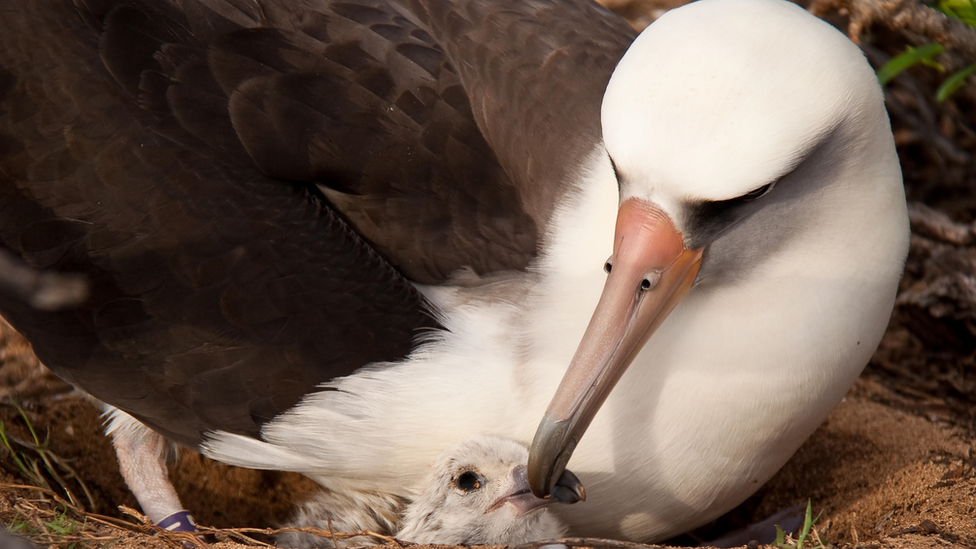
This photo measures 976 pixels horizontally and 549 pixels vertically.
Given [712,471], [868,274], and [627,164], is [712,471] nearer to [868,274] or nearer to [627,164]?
[868,274]

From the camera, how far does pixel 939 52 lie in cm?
504

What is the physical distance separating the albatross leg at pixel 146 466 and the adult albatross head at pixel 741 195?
1750 mm

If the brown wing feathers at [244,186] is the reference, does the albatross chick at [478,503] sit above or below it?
below

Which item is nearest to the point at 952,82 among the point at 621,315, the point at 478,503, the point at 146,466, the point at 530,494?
the point at 621,315

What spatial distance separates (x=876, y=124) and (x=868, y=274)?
0.48 meters

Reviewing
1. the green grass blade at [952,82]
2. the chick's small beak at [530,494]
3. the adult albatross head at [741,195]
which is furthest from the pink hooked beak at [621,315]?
the green grass blade at [952,82]

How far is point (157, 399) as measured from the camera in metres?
3.62

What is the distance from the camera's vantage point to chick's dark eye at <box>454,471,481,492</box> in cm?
355

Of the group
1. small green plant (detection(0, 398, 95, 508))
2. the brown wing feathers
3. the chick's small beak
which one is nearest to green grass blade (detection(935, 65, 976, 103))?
the brown wing feathers

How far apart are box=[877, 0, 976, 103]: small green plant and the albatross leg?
3.58 meters

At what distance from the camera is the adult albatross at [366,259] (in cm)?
331

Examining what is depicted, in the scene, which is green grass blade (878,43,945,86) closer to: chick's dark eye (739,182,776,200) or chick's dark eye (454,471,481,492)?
chick's dark eye (739,182,776,200)

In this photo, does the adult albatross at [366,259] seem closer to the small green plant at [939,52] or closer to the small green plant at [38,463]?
the small green plant at [38,463]

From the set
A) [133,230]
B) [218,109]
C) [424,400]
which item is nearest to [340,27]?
[218,109]
